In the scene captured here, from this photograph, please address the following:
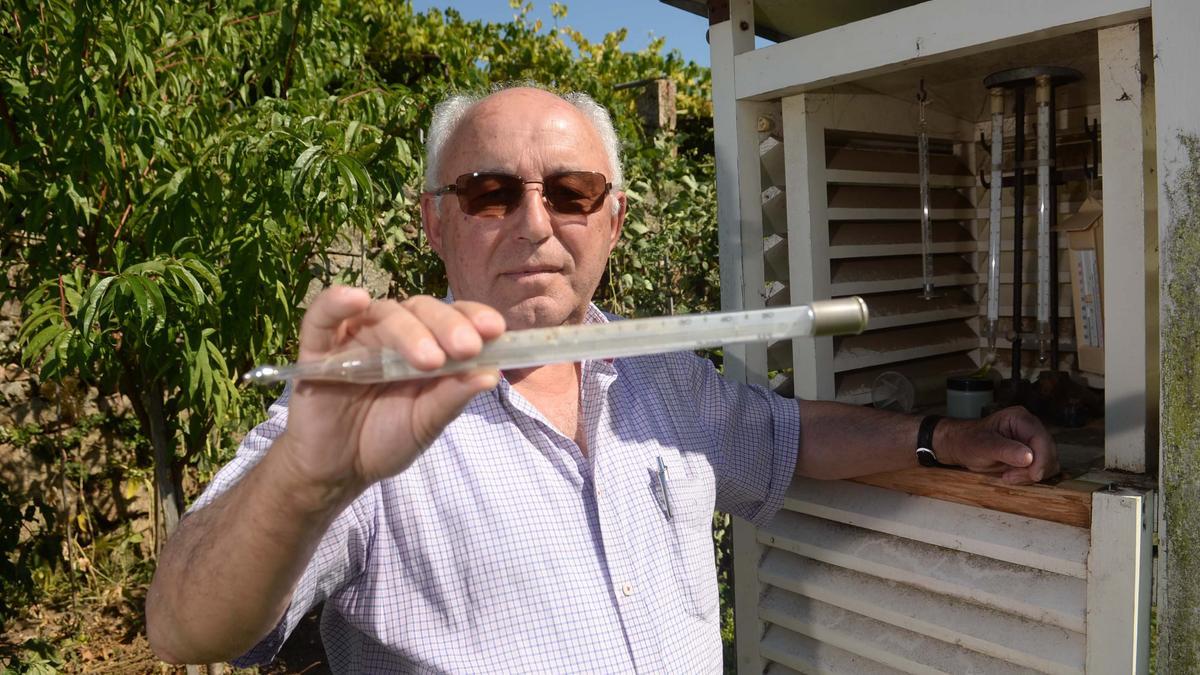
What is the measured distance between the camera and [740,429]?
2.09 metres

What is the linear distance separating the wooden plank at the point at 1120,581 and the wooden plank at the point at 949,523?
0.04m

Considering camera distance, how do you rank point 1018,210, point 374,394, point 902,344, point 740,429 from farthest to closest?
point 902,344
point 1018,210
point 740,429
point 374,394

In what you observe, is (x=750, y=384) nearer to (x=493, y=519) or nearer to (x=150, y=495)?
(x=493, y=519)

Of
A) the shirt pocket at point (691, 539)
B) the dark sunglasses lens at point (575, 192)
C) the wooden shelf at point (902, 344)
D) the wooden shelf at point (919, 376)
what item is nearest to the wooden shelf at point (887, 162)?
the wooden shelf at point (902, 344)

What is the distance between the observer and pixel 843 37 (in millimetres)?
1914

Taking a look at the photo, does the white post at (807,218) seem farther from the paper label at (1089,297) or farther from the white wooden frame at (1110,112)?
the paper label at (1089,297)

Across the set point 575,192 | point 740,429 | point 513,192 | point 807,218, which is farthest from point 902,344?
point 513,192

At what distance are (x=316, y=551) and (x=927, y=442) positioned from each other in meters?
1.33

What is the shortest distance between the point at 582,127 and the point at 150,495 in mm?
3873

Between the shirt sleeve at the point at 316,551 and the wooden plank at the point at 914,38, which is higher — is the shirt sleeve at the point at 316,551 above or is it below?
below

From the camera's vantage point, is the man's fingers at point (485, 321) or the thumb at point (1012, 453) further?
the thumb at point (1012, 453)

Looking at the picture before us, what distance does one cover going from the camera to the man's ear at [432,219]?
79.4 inches

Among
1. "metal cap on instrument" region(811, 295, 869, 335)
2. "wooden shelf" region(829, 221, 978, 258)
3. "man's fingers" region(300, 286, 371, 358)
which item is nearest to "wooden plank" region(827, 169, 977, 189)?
"wooden shelf" region(829, 221, 978, 258)

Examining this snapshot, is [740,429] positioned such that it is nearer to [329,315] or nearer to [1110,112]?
[1110,112]
